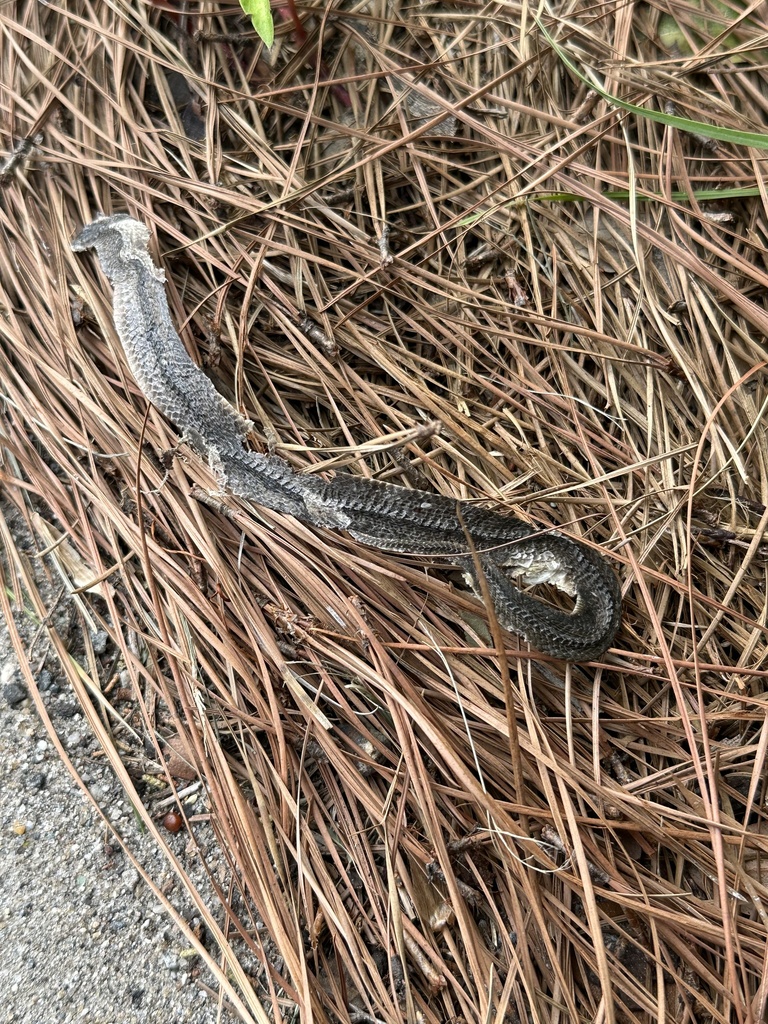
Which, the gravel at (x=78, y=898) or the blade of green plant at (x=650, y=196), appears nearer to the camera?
the gravel at (x=78, y=898)

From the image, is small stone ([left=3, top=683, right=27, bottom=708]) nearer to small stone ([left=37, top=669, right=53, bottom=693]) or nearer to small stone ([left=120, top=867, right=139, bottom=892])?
small stone ([left=37, top=669, right=53, bottom=693])

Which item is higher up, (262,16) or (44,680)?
(262,16)

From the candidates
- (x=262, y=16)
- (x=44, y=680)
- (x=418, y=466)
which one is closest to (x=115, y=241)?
(x=262, y=16)

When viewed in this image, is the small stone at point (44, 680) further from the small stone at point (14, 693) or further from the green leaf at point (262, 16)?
the green leaf at point (262, 16)

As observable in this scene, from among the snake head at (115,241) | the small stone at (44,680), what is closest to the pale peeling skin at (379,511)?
the snake head at (115,241)

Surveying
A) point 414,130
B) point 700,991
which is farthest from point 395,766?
point 414,130

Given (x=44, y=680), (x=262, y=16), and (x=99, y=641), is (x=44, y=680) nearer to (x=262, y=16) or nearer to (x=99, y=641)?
(x=99, y=641)

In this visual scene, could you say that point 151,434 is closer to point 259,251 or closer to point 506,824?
point 259,251

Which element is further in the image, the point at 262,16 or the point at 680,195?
the point at 680,195
